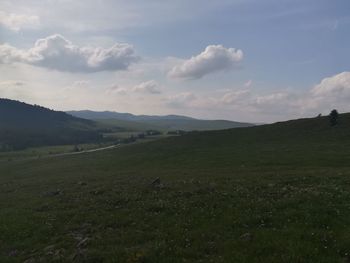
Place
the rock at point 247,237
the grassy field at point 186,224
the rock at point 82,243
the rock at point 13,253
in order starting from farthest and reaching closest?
1. the rock at point 13,253
2. the rock at point 82,243
3. the rock at point 247,237
4. the grassy field at point 186,224

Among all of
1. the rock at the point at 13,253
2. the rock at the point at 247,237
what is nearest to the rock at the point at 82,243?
the rock at the point at 13,253

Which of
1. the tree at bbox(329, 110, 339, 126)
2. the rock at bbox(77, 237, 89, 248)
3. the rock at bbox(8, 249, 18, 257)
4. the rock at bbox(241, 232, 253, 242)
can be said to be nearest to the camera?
the rock at bbox(241, 232, 253, 242)

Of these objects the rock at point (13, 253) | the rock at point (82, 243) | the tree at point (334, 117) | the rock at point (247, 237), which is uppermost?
the tree at point (334, 117)

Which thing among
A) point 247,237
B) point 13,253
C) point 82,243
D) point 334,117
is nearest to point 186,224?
point 247,237

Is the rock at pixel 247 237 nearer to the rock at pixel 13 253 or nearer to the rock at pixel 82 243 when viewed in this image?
the rock at pixel 82 243

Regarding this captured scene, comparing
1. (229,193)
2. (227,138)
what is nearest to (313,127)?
(227,138)

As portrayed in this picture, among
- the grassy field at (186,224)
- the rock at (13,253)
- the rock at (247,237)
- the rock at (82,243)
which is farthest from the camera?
the rock at (13,253)

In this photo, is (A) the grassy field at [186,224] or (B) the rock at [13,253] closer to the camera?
(A) the grassy field at [186,224]

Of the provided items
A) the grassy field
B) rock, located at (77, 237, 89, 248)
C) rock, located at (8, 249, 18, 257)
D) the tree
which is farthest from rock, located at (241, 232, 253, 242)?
the tree

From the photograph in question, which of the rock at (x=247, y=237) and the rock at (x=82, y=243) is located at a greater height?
the rock at (x=247, y=237)

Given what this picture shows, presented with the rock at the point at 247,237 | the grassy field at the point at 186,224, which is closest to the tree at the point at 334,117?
the grassy field at the point at 186,224

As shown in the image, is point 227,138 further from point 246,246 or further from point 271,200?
point 246,246

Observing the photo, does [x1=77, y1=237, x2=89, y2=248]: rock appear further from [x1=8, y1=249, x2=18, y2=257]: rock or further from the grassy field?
[x1=8, y1=249, x2=18, y2=257]: rock

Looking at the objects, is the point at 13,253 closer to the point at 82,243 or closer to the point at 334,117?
the point at 82,243
